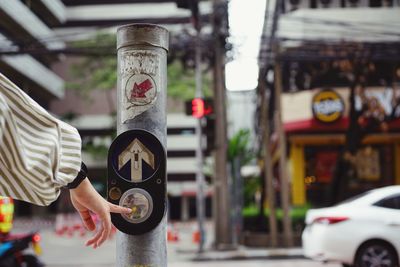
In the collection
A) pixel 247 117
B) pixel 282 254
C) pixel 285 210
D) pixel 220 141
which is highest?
pixel 247 117

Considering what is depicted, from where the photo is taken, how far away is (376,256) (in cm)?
917

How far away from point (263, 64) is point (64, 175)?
1889 cm

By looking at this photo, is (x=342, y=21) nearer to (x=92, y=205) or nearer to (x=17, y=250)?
(x=17, y=250)

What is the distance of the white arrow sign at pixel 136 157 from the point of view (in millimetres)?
2471

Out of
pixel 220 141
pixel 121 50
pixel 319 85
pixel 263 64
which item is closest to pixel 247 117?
pixel 319 85

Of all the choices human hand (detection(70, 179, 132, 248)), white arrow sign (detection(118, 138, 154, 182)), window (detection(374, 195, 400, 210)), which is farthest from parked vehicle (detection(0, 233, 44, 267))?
human hand (detection(70, 179, 132, 248))

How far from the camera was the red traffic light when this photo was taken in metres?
14.8

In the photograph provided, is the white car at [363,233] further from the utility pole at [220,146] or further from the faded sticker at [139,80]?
the faded sticker at [139,80]

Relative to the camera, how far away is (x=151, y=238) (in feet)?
8.27

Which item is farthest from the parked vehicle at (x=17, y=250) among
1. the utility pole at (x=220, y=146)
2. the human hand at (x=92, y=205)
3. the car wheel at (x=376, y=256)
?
the utility pole at (x=220, y=146)

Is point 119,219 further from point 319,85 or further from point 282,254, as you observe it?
point 319,85

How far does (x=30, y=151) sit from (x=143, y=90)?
1240 mm

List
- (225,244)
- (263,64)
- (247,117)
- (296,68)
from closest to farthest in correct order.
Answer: (225,244), (263,64), (296,68), (247,117)

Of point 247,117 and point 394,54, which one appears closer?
point 394,54
